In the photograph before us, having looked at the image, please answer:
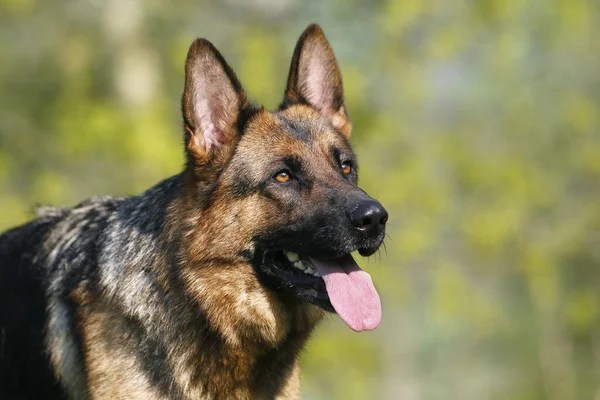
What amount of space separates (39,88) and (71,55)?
1.04m

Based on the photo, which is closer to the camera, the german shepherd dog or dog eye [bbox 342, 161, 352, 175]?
the german shepherd dog

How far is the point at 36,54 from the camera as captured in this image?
1520 cm

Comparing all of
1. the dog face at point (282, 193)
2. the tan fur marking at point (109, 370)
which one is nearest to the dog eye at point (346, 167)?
the dog face at point (282, 193)

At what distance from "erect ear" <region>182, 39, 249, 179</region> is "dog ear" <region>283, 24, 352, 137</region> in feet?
2.26

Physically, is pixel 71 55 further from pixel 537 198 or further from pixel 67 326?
pixel 537 198

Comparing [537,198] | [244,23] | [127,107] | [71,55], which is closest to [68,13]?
[71,55]

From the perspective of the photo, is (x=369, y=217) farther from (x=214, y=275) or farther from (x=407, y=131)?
(x=407, y=131)

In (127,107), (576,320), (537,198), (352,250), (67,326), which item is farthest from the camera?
(576,320)

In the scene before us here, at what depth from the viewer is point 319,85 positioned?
18.7 ft

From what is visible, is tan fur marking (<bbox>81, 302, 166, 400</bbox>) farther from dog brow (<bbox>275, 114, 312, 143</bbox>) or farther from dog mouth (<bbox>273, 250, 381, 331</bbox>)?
dog brow (<bbox>275, 114, 312, 143</bbox>)

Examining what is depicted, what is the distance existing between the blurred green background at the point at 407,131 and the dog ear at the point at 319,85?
7046 mm

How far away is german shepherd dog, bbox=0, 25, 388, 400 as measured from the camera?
4.68 meters

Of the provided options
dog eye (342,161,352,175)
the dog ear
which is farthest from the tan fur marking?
the dog ear

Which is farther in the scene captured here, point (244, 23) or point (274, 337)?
point (244, 23)
